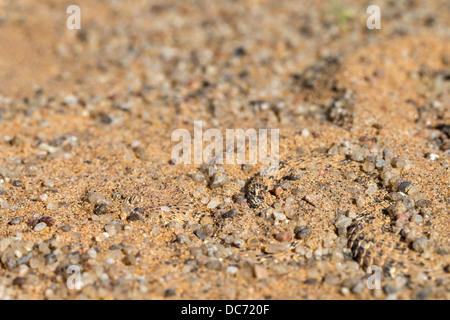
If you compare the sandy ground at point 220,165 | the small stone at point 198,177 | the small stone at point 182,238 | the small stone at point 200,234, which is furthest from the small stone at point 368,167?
the small stone at point 182,238

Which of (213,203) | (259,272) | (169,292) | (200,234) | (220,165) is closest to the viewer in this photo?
(169,292)

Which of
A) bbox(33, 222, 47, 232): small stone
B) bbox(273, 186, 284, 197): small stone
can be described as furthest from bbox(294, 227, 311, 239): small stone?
bbox(33, 222, 47, 232): small stone

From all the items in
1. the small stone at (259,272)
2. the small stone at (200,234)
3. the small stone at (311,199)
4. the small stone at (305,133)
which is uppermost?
the small stone at (305,133)

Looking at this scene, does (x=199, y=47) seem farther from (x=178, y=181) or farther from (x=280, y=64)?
(x=178, y=181)

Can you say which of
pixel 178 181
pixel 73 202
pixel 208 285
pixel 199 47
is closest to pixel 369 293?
pixel 208 285

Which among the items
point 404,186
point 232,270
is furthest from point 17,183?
point 404,186

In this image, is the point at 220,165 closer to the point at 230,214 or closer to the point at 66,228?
the point at 230,214

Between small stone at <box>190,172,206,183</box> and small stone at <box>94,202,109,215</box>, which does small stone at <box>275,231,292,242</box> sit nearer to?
small stone at <box>190,172,206,183</box>

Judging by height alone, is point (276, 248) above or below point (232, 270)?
above

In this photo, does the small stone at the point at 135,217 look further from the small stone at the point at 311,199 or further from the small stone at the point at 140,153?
the small stone at the point at 311,199
